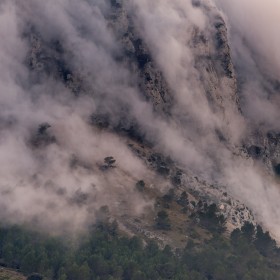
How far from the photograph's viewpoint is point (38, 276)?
197 metres

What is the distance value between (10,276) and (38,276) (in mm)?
9654

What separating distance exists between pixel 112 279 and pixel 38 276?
2609 cm

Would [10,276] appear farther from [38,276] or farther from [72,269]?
[72,269]

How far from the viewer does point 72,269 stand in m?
198

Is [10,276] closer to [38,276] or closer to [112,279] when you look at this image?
[38,276]

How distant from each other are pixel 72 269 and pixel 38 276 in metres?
12.1

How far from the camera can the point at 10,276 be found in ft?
643

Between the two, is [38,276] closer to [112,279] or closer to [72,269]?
[72,269]

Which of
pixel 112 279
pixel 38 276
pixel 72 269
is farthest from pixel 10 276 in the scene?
pixel 112 279

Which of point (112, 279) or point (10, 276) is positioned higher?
point (112, 279)

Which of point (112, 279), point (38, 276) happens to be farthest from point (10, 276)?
point (112, 279)

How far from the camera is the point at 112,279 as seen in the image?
196 m

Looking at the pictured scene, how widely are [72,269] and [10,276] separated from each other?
21629 mm
